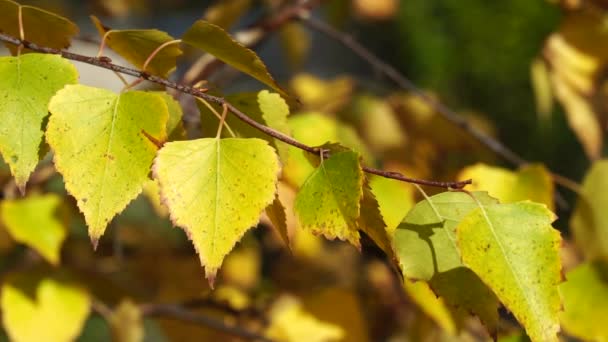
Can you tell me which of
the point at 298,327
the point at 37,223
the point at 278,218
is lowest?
the point at 298,327

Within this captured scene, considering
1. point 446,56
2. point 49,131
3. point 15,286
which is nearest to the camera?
point 49,131

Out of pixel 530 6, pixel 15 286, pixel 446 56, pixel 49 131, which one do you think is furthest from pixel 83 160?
pixel 446 56

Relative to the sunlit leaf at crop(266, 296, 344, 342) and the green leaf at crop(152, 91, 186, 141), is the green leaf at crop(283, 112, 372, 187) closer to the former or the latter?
the sunlit leaf at crop(266, 296, 344, 342)

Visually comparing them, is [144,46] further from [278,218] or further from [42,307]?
[42,307]

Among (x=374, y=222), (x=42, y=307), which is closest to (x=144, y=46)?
(x=374, y=222)

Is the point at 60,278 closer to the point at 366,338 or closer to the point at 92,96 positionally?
the point at 366,338

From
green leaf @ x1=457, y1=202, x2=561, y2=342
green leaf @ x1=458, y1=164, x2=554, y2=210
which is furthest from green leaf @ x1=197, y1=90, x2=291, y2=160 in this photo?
green leaf @ x1=458, y1=164, x2=554, y2=210
